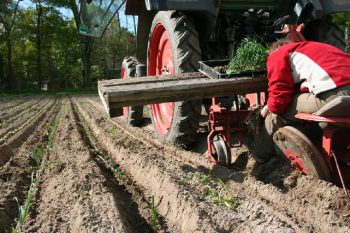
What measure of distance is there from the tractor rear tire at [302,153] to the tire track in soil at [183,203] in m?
0.54

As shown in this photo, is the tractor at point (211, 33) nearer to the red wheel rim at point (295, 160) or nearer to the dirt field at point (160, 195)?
the red wheel rim at point (295, 160)

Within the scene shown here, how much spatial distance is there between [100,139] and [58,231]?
11.4 feet

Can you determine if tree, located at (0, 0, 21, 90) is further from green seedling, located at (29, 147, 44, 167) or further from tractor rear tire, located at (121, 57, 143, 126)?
green seedling, located at (29, 147, 44, 167)


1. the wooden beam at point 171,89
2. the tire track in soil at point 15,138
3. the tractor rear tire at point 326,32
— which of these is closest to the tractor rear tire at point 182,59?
the wooden beam at point 171,89

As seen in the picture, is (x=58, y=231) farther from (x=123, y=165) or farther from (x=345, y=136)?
(x=345, y=136)

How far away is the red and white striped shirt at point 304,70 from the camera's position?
267cm

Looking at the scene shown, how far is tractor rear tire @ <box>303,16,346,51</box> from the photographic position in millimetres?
4422

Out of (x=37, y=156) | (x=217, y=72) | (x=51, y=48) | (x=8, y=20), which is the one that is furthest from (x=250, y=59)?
(x=51, y=48)

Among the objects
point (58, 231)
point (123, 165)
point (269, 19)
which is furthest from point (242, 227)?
point (269, 19)

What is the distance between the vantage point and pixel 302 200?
2.61 meters

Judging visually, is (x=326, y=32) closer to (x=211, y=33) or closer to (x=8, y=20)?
(x=211, y=33)

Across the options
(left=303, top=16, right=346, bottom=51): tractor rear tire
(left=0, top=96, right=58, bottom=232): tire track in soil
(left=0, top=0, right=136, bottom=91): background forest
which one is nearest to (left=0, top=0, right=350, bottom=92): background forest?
(left=0, top=0, right=136, bottom=91): background forest

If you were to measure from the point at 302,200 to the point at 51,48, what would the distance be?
1447 inches

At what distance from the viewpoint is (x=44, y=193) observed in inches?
120
